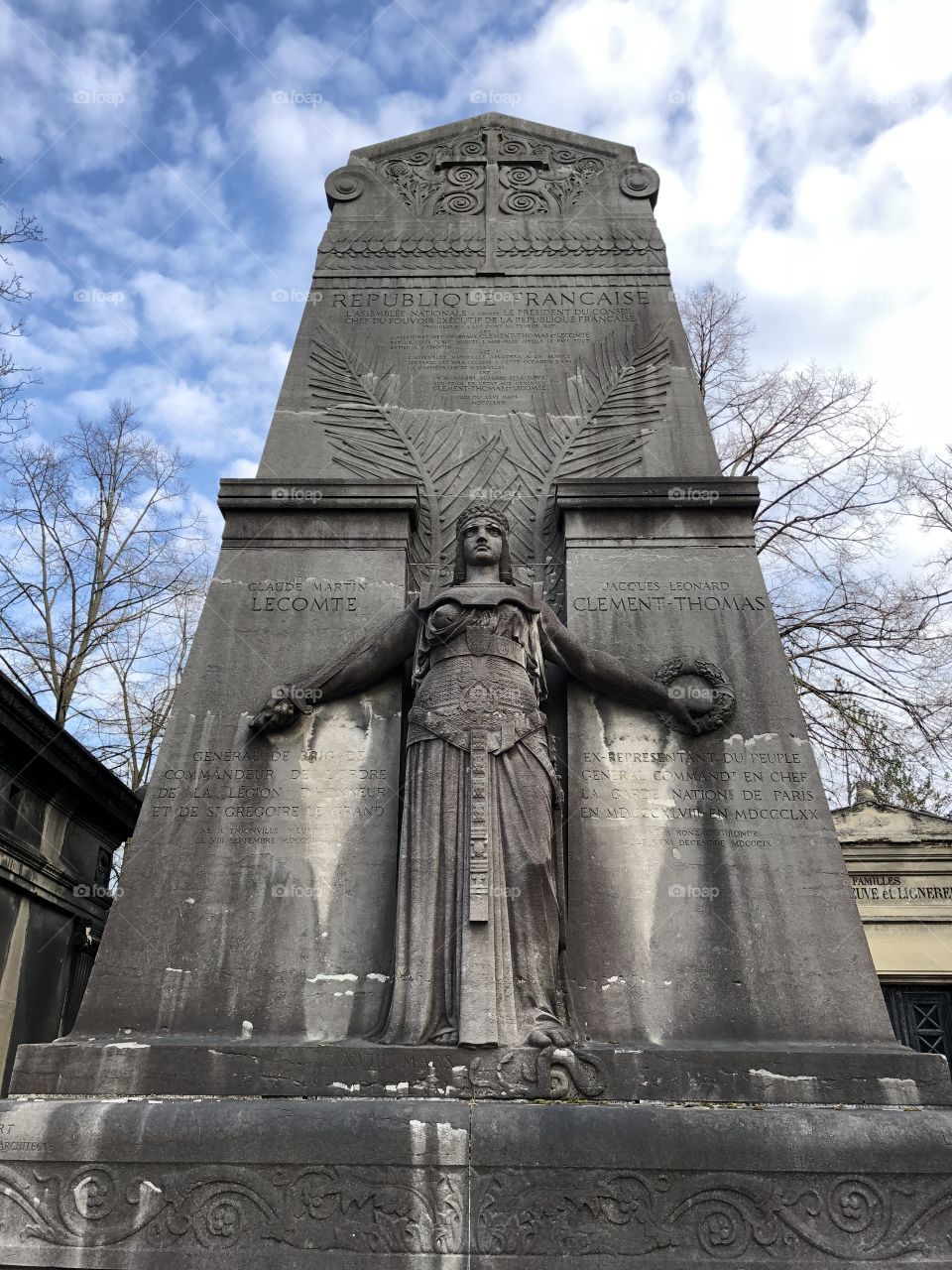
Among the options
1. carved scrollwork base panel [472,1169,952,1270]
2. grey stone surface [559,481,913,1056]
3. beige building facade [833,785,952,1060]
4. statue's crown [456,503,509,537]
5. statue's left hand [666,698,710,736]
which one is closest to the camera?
carved scrollwork base panel [472,1169,952,1270]

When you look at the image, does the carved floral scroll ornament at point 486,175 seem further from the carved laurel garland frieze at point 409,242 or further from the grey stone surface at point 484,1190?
the grey stone surface at point 484,1190

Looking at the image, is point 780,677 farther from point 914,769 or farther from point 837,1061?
point 914,769

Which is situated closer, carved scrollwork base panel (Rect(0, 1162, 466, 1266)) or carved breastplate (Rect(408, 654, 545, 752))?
carved scrollwork base panel (Rect(0, 1162, 466, 1266))

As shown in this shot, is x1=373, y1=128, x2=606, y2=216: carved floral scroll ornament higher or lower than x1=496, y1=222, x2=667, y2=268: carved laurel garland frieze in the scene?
higher

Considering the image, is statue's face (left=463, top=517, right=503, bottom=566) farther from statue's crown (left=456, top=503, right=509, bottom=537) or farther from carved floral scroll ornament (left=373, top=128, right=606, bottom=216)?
carved floral scroll ornament (left=373, top=128, right=606, bottom=216)

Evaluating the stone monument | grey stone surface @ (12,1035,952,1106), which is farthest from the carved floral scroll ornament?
grey stone surface @ (12,1035,952,1106)

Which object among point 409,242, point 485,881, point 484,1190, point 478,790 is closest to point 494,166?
point 409,242

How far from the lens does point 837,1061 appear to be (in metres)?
6.21

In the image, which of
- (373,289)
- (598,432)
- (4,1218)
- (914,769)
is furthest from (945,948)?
(4,1218)

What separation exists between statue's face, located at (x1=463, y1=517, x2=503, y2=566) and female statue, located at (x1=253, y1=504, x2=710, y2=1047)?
0.01 m

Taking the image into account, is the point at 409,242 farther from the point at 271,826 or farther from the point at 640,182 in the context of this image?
the point at 271,826

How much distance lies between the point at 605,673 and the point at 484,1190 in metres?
3.59

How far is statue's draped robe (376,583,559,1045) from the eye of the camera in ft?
20.7

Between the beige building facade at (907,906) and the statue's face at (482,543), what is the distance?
799cm
